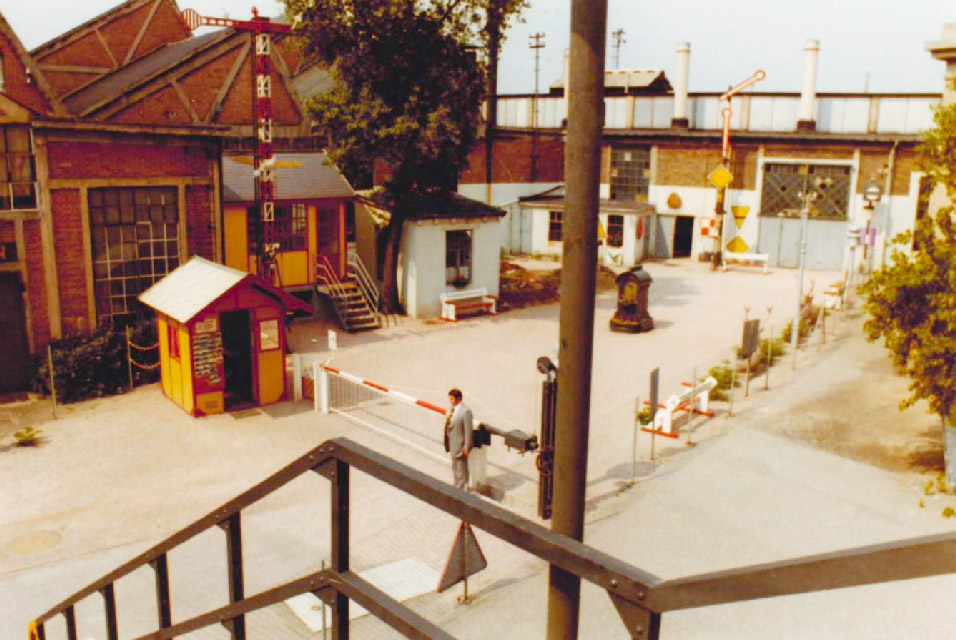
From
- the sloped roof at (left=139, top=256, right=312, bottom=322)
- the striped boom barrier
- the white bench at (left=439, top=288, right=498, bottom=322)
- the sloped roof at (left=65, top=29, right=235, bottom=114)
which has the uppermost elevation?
the sloped roof at (left=65, top=29, right=235, bottom=114)

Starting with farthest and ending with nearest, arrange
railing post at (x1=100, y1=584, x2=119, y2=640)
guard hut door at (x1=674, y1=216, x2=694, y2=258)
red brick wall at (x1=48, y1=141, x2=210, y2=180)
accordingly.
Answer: guard hut door at (x1=674, y1=216, x2=694, y2=258) → red brick wall at (x1=48, y1=141, x2=210, y2=180) → railing post at (x1=100, y1=584, x2=119, y2=640)

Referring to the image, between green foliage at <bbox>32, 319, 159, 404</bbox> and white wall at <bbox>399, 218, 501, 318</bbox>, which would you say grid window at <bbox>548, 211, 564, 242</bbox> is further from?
green foliage at <bbox>32, 319, 159, 404</bbox>

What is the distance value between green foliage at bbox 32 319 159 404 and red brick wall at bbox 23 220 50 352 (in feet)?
1.05

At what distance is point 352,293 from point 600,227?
13261 millimetres

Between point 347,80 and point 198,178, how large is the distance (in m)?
5.52

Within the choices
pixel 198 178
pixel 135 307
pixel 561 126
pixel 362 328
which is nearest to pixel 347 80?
pixel 198 178

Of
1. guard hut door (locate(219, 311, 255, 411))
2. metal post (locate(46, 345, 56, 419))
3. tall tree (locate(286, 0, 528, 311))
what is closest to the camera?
metal post (locate(46, 345, 56, 419))

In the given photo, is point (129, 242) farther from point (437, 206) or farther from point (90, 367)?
point (437, 206)

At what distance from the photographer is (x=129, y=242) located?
1934 cm

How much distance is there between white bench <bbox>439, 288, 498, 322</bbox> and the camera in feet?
83.8

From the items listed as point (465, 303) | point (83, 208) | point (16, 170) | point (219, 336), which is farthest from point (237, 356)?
point (465, 303)

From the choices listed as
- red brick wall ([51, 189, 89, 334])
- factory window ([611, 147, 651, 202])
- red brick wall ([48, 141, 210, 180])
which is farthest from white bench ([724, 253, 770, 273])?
red brick wall ([51, 189, 89, 334])

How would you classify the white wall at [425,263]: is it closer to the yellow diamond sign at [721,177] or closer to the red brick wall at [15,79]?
the red brick wall at [15,79]

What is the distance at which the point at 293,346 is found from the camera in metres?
21.9
